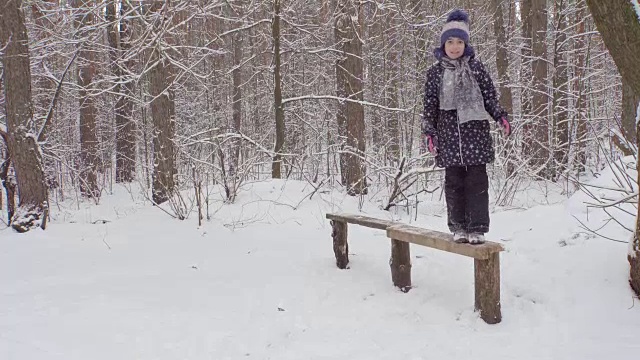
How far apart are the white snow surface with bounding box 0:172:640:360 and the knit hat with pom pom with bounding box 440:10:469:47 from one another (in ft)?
5.92

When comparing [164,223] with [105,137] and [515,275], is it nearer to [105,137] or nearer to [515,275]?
[515,275]

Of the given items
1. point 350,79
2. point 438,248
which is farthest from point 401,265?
point 350,79

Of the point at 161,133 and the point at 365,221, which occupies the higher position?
Result: the point at 161,133

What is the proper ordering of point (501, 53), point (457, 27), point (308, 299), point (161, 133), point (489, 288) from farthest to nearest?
point (501, 53) < point (161, 133) < point (308, 299) < point (457, 27) < point (489, 288)

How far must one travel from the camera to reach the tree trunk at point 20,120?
6652mm

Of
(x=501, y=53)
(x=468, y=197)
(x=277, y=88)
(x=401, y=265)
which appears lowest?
(x=401, y=265)

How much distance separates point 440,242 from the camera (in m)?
3.32

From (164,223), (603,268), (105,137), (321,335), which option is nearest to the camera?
(321,335)

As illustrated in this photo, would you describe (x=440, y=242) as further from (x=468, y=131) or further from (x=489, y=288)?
(x=468, y=131)

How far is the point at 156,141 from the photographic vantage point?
8242mm

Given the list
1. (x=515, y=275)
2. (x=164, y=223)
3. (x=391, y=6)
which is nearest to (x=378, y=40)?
(x=391, y=6)

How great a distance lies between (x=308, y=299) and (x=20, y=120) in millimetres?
5321

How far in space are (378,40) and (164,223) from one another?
986 centimetres

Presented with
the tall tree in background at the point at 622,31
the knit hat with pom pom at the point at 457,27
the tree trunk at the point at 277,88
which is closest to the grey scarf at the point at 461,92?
the knit hat with pom pom at the point at 457,27
